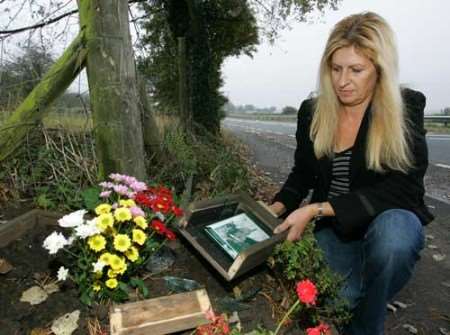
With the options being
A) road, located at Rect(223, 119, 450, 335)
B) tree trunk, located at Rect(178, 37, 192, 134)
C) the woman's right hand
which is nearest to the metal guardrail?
road, located at Rect(223, 119, 450, 335)

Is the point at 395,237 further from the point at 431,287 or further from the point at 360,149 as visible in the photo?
the point at 431,287

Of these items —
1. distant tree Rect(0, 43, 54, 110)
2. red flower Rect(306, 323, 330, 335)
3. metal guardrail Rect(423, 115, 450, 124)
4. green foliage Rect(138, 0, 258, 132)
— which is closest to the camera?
red flower Rect(306, 323, 330, 335)

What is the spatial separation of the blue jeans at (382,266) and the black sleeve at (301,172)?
540 millimetres

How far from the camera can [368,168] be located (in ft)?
6.77

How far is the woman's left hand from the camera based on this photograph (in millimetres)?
1891

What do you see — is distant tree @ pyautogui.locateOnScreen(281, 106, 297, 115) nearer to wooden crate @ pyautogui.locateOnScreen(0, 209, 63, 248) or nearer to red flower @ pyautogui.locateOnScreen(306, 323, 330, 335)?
wooden crate @ pyautogui.locateOnScreen(0, 209, 63, 248)

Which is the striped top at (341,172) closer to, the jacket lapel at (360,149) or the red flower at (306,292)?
the jacket lapel at (360,149)

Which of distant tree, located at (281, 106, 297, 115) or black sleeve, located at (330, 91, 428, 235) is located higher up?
black sleeve, located at (330, 91, 428, 235)

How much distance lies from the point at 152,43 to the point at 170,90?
2.01 m

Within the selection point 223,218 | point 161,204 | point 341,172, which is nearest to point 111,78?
point 161,204

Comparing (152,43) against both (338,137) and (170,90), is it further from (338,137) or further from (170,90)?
(338,137)

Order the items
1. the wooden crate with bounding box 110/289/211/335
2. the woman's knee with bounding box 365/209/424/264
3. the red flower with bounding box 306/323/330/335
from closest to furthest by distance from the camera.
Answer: the red flower with bounding box 306/323/330/335 < the wooden crate with bounding box 110/289/211/335 < the woman's knee with bounding box 365/209/424/264

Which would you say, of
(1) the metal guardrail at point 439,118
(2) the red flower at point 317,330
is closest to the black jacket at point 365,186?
(2) the red flower at point 317,330

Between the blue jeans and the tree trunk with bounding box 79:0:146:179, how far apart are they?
1.63 metres
